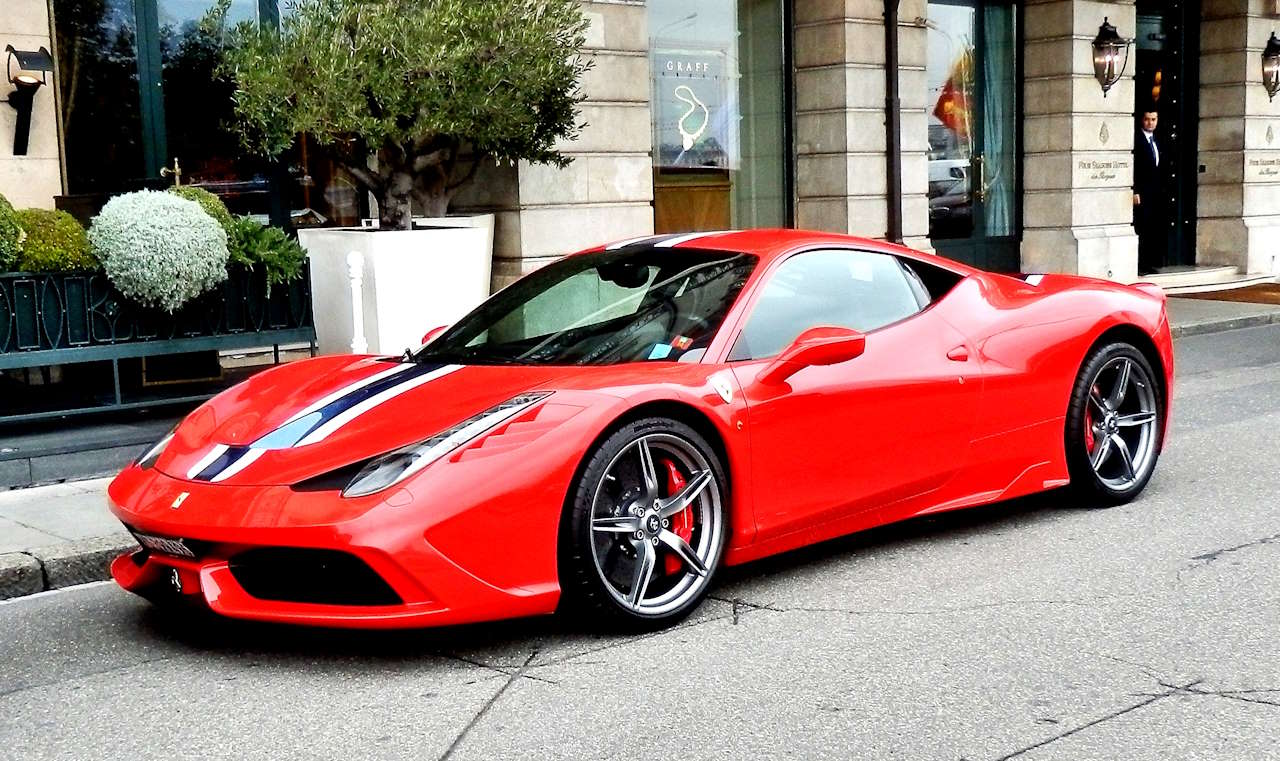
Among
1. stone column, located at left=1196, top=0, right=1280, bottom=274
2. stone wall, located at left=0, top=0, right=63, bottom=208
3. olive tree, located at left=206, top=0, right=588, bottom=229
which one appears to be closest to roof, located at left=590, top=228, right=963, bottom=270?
olive tree, located at left=206, top=0, right=588, bottom=229

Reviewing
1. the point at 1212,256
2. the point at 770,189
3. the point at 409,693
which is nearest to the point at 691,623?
the point at 409,693

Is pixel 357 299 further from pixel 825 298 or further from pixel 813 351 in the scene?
pixel 813 351

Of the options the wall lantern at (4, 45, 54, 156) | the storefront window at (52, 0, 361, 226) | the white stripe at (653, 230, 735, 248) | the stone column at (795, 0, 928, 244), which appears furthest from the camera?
the stone column at (795, 0, 928, 244)

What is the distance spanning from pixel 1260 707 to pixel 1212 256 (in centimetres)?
1865

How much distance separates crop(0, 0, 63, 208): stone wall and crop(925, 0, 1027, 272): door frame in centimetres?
1048

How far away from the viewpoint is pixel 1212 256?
21219 millimetres

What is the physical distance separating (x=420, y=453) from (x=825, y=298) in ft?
6.24

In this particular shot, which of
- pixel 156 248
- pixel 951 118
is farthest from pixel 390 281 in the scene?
pixel 951 118

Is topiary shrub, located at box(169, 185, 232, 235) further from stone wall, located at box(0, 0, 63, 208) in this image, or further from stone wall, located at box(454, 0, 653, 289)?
stone wall, located at box(454, 0, 653, 289)

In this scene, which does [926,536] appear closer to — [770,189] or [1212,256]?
[770,189]

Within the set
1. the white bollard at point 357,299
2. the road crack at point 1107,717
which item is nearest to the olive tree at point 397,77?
the white bollard at point 357,299

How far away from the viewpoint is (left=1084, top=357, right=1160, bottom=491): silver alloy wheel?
256 inches

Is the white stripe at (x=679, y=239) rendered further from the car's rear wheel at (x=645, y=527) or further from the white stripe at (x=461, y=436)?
the white stripe at (x=461, y=436)

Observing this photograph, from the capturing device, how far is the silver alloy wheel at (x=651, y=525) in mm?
4723
